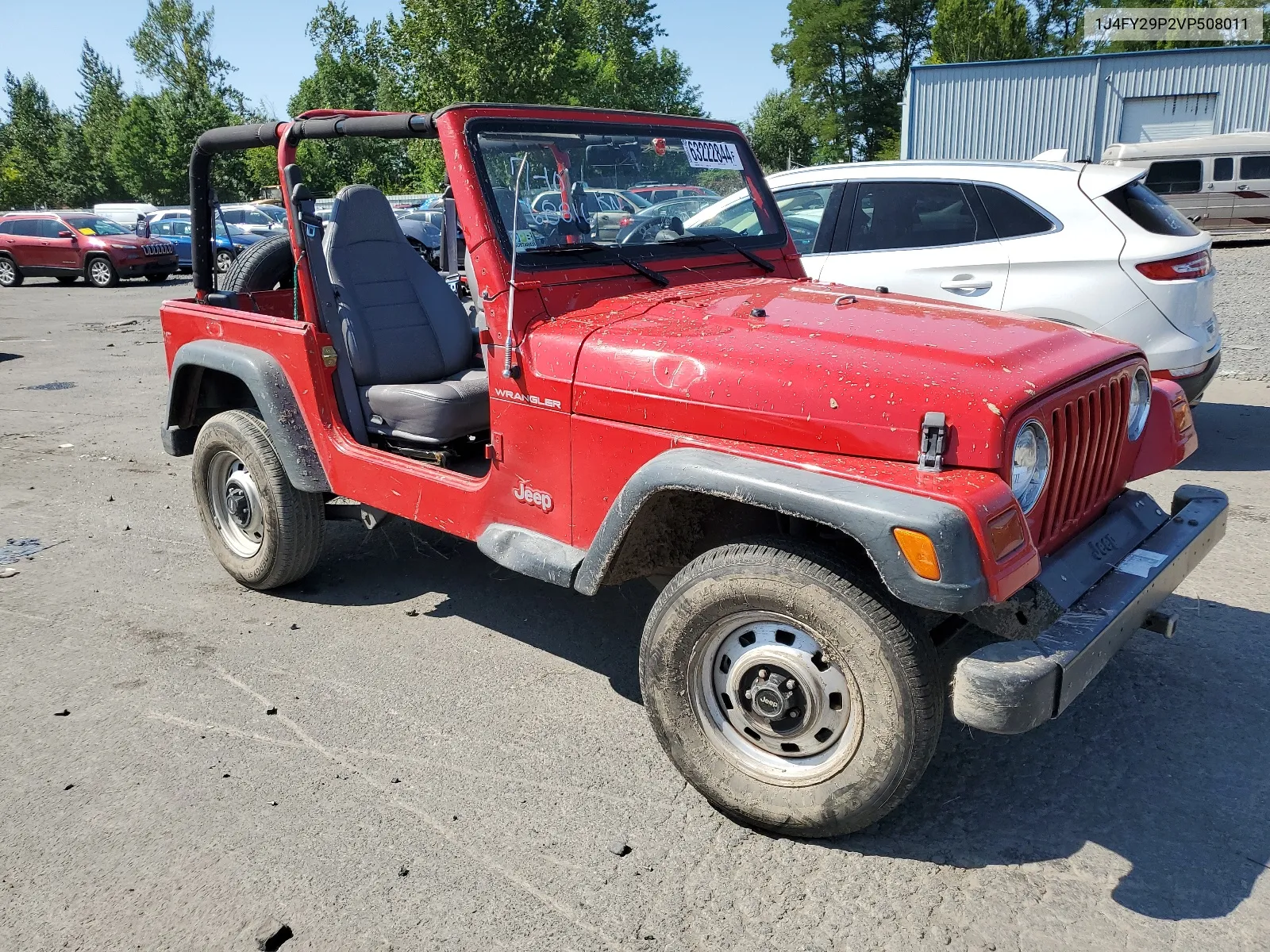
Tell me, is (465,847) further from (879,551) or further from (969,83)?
(969,83)

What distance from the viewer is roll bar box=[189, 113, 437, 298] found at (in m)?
3.60

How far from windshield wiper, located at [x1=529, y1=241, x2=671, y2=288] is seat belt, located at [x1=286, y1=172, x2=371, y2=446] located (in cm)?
114

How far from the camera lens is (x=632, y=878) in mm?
2652

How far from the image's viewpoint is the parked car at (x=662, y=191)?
3.89 m

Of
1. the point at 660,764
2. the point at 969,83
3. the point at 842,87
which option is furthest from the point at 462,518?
the point at 842,87

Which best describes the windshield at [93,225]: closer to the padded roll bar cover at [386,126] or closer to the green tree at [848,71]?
the padded roll bar cover at [386,126]

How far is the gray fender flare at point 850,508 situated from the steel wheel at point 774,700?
13.6 inches

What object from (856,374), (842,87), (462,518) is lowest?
(462,518)

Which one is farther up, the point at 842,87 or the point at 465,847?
the point at 842,87

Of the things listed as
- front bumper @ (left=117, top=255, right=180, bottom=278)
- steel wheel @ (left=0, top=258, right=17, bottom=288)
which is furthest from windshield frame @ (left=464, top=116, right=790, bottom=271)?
steel wheel @ (left=0, top=258, right=17, bottom=288)

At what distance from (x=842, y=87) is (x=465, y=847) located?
54.9 m

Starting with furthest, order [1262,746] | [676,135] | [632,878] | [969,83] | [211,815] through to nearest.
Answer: [969,83] < [676,135] < [1262,746] < [211,815] < [632,878]

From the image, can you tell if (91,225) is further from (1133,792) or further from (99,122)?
(99,122)

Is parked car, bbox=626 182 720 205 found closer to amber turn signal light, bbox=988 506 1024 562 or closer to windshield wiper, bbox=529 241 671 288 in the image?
windshield wiper, bbox=529 241 671 288
